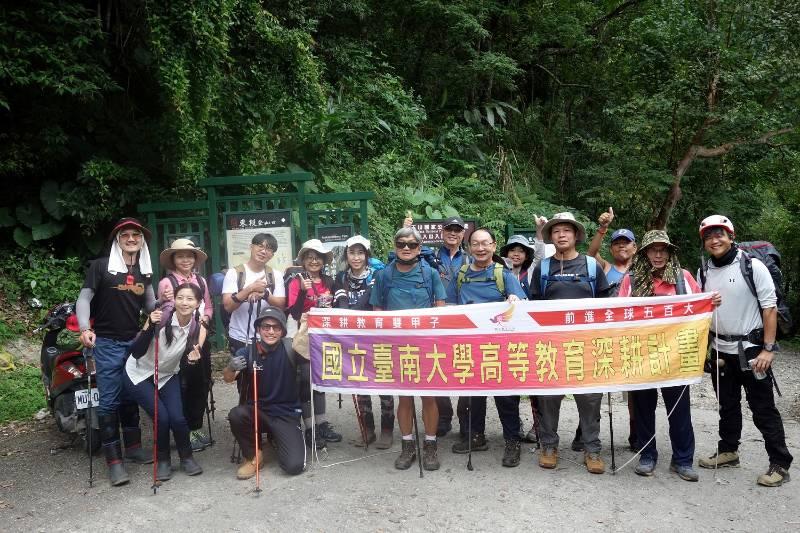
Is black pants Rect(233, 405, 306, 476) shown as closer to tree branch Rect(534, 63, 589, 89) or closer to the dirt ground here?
the dirt ground

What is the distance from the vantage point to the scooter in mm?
5496

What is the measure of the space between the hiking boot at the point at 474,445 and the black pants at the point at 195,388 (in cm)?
237

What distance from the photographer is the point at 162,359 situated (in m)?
5.12

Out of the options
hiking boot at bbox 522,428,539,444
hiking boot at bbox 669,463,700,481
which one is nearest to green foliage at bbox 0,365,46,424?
hiking boot at bbox 522,428,539,444

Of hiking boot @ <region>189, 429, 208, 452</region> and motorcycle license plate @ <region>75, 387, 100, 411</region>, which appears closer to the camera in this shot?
motorcycle license plate @ <region>75, 387, 100, 411</region>

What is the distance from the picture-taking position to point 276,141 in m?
11.4

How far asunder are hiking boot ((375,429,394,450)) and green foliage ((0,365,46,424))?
4.17 metres

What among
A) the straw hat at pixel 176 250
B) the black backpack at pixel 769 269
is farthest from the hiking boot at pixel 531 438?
the straw hat at pixel 176 250

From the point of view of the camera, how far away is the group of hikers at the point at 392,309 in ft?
15.9

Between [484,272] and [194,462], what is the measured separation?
2926 millimetres

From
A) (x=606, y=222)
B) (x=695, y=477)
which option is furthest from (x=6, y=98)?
(x=695, y=477)

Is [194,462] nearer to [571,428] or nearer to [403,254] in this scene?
[403,254]

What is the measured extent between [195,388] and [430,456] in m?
2.23

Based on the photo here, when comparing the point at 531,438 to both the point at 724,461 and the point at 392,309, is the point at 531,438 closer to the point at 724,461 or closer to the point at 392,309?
the point at 724,461
